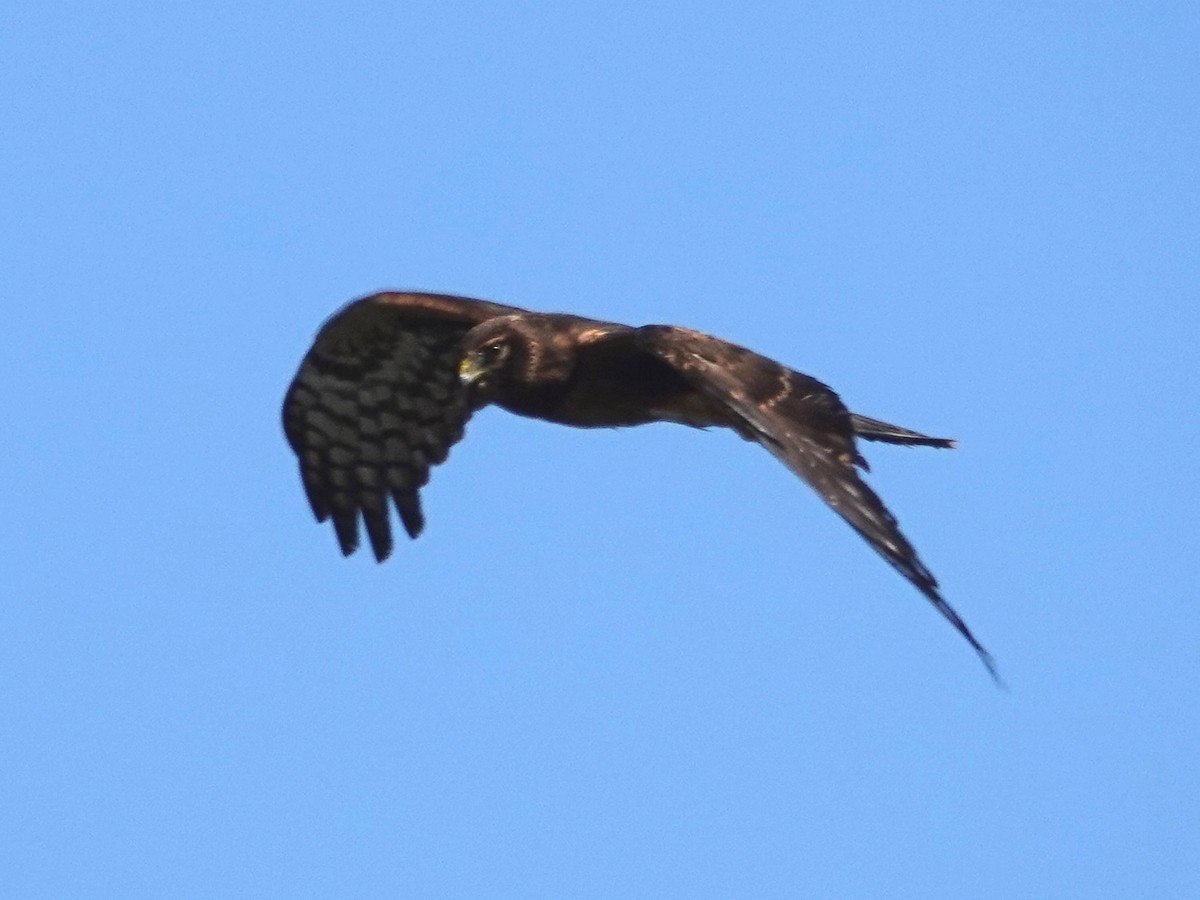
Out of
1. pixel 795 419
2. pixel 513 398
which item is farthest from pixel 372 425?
pixel 795 419

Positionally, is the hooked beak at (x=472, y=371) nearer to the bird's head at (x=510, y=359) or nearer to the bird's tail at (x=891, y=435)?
the bird's head at (x=510, y=359)

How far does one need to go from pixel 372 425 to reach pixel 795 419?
Result: 3.33 m

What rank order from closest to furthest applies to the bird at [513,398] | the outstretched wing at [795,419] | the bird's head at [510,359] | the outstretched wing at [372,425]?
the outstretched wing at [795,419]
the bird at [513,398]
the bird's head at [510,359]
the outstretched wing at [372,425]

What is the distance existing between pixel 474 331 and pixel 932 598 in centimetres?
374

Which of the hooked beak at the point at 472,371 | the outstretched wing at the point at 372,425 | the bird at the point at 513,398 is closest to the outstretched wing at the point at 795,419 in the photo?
the bird at the point at 513,398

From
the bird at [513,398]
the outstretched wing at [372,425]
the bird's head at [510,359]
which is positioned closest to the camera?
the bird at [513,398]

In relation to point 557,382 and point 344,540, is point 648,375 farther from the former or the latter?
point 344,540

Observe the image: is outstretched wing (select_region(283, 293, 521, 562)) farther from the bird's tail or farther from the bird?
the bird's tail

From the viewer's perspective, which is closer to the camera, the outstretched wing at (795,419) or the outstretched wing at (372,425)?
the outstretched wing at (795,419)

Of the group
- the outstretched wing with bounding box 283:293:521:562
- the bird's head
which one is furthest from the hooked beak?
the outstretched wing with bounding box 283:293:521:562

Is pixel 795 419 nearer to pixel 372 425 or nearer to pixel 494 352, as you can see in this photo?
pixel 494 352

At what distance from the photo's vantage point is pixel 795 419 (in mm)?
9391

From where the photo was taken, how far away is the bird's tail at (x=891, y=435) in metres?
11.1

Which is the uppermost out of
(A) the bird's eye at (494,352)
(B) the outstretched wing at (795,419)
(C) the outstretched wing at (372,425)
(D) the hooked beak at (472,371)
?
(C) the outstretched wing at (372,425)
